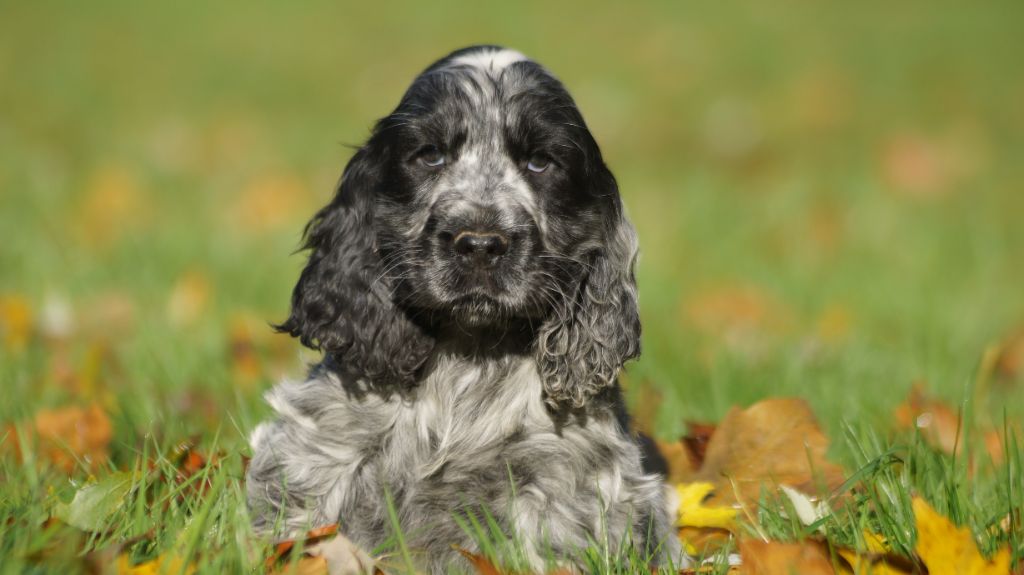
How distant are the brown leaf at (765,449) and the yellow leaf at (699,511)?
0.38 feet

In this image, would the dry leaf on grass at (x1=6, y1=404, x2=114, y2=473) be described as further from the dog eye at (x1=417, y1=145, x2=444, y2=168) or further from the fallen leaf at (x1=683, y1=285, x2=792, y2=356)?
the fallen leaf at (x1=683, y1=285, x2=792, y2=356)

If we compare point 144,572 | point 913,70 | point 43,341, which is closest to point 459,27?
point 913,70

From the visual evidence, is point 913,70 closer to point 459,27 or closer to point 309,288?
point 459,27

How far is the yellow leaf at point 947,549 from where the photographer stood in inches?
134

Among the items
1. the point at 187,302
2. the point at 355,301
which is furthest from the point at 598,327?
the point at 187,302

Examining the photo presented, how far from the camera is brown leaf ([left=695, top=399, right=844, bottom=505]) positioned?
4.61 metres

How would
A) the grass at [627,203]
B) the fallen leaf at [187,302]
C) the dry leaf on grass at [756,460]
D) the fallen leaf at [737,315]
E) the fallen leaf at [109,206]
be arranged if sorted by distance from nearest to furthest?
the dry leaf on grass at [756,460], the grass at [627,203], the fallen leaf at [187,302], the fallen leaf at [737,315], the fallen leaf at [109,206]

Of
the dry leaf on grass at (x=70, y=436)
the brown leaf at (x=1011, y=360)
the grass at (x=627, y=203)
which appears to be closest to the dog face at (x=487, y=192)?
the grass at (x=627, y=203)

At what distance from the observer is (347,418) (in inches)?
157

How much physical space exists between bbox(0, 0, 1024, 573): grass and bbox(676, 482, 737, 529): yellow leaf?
0.41m

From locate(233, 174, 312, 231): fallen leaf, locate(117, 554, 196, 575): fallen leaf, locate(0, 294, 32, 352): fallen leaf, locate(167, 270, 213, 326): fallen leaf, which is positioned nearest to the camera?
locate(117, 554, 196, 575): fallen leaf

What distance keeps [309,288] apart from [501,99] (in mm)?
992

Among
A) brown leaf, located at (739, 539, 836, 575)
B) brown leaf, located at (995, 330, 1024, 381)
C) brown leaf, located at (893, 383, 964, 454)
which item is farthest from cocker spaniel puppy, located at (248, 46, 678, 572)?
brown leaf, located at (995, 330, 1024, 381)

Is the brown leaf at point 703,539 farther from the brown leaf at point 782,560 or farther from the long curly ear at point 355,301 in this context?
the long curly ear at point 355,301
